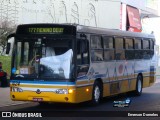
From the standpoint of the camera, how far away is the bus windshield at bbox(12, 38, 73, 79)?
1510 cm

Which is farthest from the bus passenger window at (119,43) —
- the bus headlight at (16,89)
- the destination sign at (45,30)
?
the bus headlight at (16,89)

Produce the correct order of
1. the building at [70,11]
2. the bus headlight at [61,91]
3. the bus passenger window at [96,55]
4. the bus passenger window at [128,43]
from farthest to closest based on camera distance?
the building at [70,11] < the bus passenger window at [128,43] < the bus passenger window at [96,55] < the bus headlight at [61,91]

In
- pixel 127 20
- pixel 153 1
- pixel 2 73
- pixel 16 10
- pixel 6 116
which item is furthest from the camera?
pixel 153 1

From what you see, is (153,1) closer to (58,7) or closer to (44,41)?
(58,7)

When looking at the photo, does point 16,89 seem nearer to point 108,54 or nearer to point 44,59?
point 44,59

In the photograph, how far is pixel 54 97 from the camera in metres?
15.0

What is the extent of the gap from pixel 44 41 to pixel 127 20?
3781cm

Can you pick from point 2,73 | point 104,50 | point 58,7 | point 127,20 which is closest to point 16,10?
point 58,7

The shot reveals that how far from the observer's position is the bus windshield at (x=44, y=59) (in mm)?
15102

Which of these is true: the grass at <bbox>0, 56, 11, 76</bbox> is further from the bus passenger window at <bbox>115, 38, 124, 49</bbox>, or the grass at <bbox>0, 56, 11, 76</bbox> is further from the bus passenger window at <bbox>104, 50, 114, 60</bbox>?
the bus passenger window at <bbox>104, 50, 114, 60</bbox>

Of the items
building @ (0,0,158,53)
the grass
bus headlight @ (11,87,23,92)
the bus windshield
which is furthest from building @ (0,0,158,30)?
bus headlight @ (11,87,23,92)

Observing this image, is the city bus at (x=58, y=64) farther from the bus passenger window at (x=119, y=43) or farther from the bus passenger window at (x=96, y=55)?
the bus passenger window at (x=119, y=43)

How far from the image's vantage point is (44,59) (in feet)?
50.2

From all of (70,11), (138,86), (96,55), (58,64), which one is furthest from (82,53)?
(70,11)
